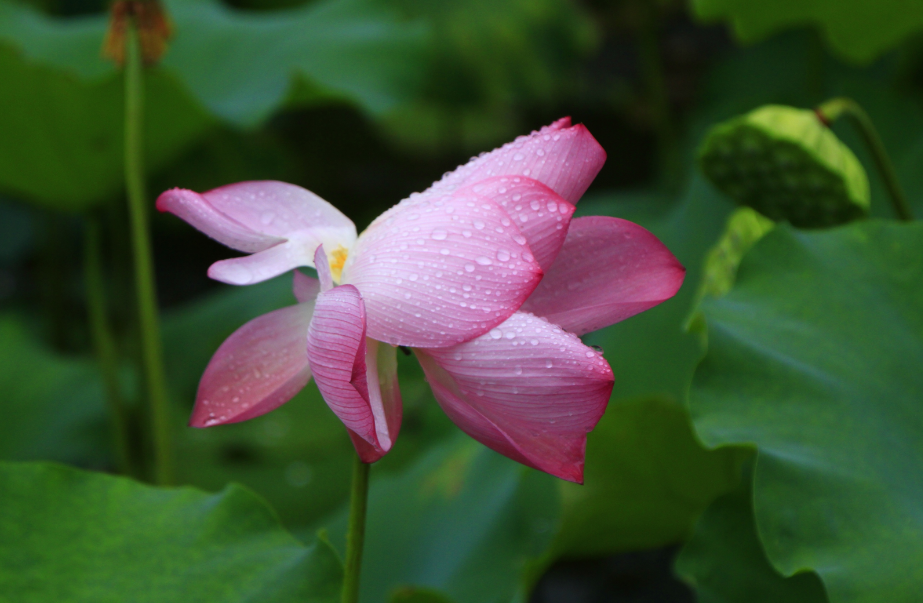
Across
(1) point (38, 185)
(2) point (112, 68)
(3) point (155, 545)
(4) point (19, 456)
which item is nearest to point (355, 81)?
(2) point (112, 68)

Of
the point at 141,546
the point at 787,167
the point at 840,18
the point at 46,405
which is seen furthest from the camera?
the point at 46,405

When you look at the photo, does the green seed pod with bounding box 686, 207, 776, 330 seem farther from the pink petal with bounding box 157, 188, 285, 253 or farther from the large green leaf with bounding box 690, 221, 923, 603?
the pink petal with bounding box 157, 188, 285, 253

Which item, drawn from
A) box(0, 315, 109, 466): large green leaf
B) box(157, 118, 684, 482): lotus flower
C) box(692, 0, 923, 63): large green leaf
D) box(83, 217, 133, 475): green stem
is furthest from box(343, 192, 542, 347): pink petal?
box(0, 315, 109, 466): large green leaf

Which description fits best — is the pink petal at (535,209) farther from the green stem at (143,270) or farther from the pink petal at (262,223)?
the green stem at (143,270)

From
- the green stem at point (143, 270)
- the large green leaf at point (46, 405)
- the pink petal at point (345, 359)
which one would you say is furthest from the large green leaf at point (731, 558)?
the large green leaf at point (46, 405)

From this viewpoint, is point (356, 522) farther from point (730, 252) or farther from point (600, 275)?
point (730, 252)

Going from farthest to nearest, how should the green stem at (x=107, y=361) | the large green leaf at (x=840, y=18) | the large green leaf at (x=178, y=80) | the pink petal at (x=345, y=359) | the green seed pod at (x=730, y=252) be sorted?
the green stem at (x=107, y=361) < the large green leaf at (x=178, y=80) < the large green leaf at (x=840, y=18) < the green seed pod at (x=730, y=252) < the pink petal at (x=345, y=359)

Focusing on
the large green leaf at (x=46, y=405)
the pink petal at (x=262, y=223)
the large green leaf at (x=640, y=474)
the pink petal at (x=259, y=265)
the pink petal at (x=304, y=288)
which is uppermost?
the pink petal at (x=262, y=223)

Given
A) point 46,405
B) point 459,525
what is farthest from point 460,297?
point 46,405
